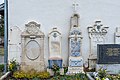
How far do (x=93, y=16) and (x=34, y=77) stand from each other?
4240 millimetres

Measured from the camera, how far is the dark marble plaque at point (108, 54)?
35.4 ft

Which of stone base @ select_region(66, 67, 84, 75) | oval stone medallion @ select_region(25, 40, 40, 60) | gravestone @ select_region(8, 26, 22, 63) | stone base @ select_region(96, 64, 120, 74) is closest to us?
stone base @ select_region(96, 64, 120, 74)

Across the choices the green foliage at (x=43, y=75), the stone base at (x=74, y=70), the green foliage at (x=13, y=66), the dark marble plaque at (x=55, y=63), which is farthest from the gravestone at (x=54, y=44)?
the green foliage at (x=13, y=66)

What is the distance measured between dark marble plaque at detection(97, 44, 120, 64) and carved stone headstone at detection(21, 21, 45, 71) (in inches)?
105

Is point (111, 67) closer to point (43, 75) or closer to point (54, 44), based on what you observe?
point (54, 44)

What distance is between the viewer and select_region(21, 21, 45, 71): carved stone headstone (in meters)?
11.1

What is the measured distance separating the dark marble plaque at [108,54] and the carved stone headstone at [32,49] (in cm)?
266

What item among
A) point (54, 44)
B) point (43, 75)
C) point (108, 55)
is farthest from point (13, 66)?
point (108, 55)

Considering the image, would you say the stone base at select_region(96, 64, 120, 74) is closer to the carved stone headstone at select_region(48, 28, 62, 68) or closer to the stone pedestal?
the stone pedestal

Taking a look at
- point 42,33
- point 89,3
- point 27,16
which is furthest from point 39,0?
point 89,3

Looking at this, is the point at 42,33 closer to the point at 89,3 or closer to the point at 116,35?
the point at 89,3

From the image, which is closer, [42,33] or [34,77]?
[34,77]

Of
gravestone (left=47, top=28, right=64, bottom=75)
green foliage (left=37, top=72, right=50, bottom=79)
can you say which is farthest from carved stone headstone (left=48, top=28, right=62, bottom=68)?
green foliage (left=37, top=72, right=50, bottom=79)

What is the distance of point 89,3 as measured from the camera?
11914 millimetres
